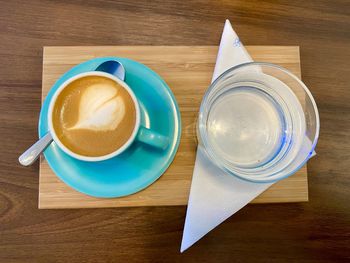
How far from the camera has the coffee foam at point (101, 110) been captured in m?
0.50

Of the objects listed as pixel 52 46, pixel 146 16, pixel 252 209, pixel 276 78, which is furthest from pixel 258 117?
pixel 52 46

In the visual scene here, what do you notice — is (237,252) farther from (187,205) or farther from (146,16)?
(146,16)

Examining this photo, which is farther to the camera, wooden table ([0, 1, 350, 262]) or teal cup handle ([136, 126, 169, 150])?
wooden table ([0, 1, 350, 262])

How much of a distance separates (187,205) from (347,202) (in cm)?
33

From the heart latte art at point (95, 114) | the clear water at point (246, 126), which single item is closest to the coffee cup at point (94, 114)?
the heart latte art at point (95, 114)

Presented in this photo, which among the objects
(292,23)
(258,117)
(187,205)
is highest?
(292,23)

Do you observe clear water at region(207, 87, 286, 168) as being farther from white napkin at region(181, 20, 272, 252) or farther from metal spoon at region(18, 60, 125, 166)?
metal spoon at region(18, 60, 125, 166)

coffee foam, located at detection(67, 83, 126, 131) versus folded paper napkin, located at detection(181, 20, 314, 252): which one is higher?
coffee foam, located at detection(67, 83, 126, 131)

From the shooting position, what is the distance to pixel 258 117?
57cm

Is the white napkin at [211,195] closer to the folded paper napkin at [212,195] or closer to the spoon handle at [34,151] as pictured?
the folded paper napkin at [212,195]

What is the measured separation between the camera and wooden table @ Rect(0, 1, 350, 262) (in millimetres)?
614

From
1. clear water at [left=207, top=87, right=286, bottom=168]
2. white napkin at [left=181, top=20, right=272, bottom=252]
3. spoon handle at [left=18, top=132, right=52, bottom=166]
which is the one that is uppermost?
clear water at [left=207, top=87, right=286, bottom=168]

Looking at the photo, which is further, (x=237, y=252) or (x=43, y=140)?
(x=237, y=252)

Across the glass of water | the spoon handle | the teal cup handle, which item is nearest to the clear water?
the glass of water
